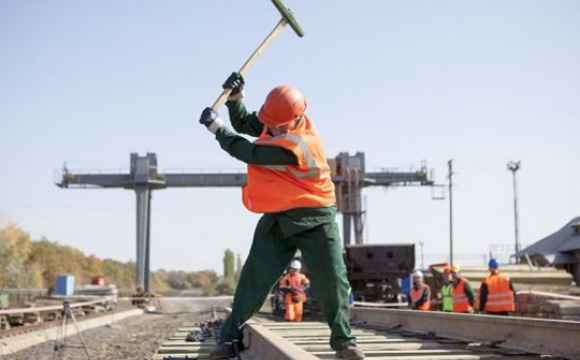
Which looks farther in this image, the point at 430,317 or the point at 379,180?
the point at 379,180

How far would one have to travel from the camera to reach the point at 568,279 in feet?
80.5

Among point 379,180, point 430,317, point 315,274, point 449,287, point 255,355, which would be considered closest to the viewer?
point 315,274

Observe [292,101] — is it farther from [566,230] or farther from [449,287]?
[566,230]

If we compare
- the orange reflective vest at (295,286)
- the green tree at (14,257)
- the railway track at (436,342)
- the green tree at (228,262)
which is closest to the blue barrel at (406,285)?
the orange reflective vest at (295,286)

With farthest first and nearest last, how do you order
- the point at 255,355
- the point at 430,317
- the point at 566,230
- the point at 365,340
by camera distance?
1. the point at 566,230
2. the point at 430,317
3. the point at 365,340
4. the point at 255,355

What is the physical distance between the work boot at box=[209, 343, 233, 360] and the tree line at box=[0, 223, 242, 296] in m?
42.3

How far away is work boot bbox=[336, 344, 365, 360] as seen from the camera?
12.4ft

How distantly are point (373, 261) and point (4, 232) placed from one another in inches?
1594

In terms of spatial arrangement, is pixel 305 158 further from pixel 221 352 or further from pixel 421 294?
pixel 421 294

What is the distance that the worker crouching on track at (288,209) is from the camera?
12.6 ft

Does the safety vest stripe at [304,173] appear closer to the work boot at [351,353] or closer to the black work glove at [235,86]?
the black work glove at [235,86]

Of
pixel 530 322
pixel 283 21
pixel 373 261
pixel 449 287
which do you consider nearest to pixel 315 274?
A: pixel 530 322

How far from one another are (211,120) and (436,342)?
2.32 m

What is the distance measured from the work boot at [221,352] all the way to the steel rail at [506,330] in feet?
5.53
